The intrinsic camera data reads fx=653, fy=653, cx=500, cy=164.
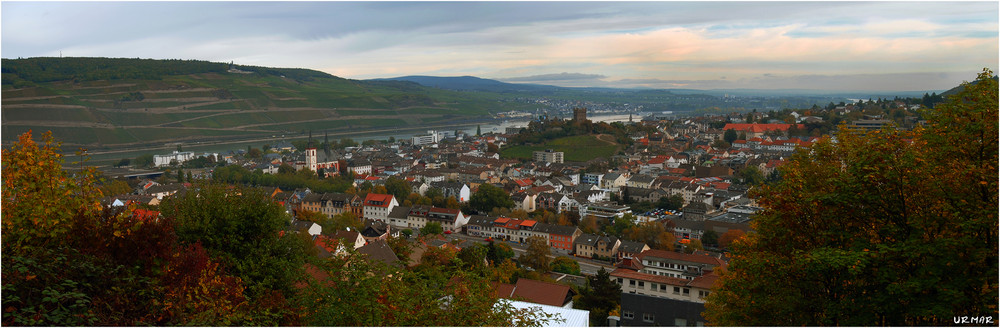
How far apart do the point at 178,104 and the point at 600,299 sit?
55.8m

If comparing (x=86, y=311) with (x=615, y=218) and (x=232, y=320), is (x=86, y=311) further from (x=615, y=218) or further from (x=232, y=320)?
(x=615, y=218)

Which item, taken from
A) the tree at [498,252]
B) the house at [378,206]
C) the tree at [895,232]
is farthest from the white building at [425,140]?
the tree at [895,232]

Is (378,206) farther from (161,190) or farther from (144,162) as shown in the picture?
(144,162)

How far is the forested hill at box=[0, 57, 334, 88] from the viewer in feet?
171

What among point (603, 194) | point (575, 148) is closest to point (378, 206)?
point (603, 194)

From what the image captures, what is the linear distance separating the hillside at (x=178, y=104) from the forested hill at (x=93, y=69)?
0.08 metres

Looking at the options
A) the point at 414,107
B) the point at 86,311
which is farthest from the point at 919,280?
the point at 414,107

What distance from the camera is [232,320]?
104 inches

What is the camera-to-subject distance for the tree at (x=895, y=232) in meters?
2.68

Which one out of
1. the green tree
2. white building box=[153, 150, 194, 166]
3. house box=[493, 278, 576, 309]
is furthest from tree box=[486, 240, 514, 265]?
white building box=[153, 150, 194, 166]

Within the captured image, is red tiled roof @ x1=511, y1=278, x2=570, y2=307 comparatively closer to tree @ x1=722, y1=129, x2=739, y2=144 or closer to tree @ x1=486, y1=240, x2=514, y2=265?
tree @ x1=486, y1=240, x2=514, y2=265

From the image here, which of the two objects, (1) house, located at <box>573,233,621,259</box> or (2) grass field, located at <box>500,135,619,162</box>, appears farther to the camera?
(2) grass field, located at <box>500,135,619,162</box>

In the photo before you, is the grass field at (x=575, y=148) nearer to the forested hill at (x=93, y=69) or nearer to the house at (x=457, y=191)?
the house at (x=457, y=191)

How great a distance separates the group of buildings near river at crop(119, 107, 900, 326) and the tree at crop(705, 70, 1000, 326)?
133 cm
